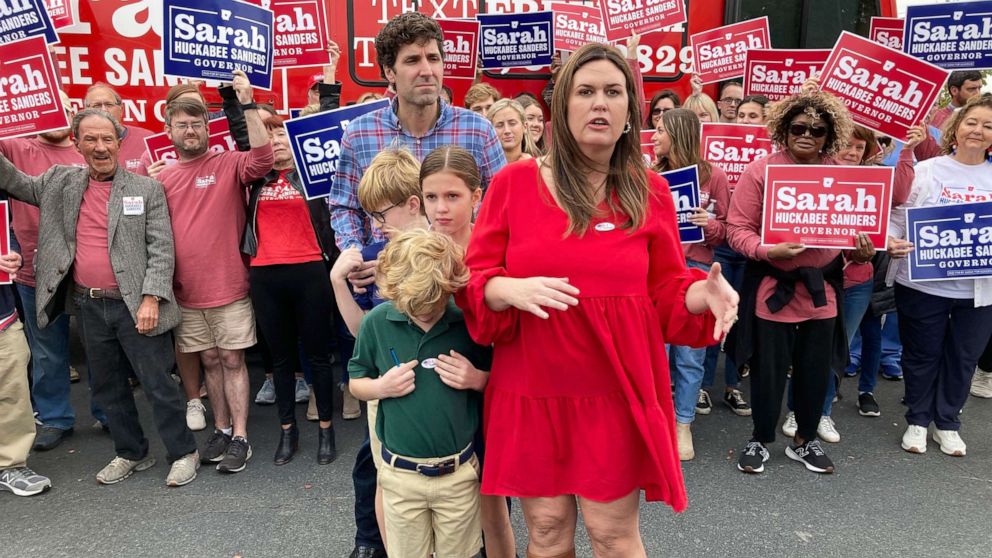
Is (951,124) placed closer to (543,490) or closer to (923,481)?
(923,481)

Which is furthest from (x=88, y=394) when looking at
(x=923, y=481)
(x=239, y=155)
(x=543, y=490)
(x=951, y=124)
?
(x=951, y=124)

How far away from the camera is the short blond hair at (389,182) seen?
2.56 meters

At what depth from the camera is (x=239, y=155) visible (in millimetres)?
4020

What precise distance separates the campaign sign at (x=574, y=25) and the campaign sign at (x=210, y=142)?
9.70 ft

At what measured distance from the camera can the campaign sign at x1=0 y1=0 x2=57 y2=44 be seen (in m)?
4.22

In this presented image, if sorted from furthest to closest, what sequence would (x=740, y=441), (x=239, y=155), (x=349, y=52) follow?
(x=349, y=52) → (x=740, y=441) → (x=239, y=155)

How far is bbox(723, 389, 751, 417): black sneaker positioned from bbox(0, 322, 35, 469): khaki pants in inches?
178

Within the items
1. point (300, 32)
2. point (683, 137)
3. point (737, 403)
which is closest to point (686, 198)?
point (683, 137)

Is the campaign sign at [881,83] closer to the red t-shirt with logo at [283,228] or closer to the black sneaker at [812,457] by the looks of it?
the black sneaker at [812,457]

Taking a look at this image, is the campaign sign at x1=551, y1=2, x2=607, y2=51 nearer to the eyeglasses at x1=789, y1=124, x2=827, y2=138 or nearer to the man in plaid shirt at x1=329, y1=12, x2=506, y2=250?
the eyeglasses at x1=789, y1=124, x2=827, y2=138

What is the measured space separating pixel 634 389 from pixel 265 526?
227cm

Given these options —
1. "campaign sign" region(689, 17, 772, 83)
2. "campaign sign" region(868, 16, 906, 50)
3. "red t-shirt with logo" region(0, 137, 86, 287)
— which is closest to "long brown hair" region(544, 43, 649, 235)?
"red t-shirt with logo" region(0, 137, 86, 287)

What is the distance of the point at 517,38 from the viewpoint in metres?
5.81

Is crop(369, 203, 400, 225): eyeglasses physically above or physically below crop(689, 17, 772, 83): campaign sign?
below
